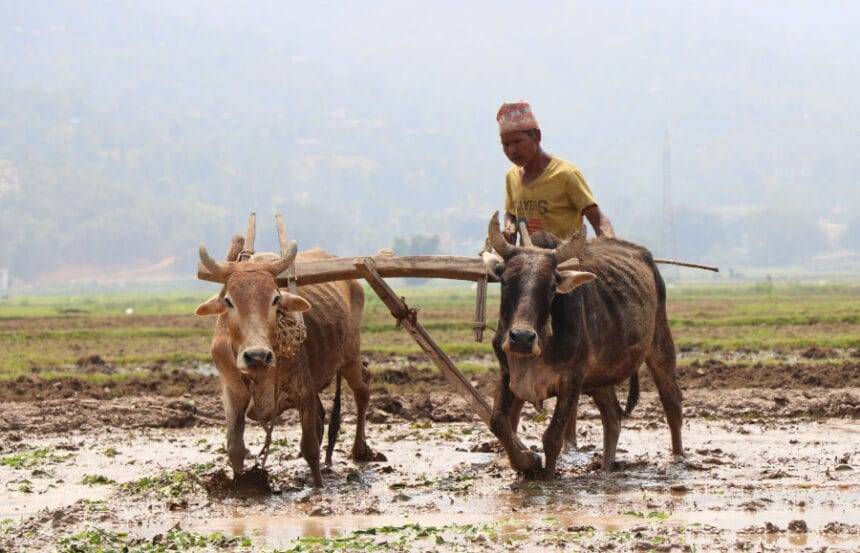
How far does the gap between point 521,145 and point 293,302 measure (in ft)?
7.74

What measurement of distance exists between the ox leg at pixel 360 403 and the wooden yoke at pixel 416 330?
1.59 meters

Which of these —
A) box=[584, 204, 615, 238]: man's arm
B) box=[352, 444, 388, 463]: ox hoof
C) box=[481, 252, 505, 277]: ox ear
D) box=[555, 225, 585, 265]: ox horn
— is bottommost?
box=[352, 444, 388, 463]: ox hoof

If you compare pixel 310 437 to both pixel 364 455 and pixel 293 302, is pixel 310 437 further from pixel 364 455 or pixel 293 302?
pixel 364 455

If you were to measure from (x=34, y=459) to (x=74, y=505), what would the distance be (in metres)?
2.79

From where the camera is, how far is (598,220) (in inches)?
474

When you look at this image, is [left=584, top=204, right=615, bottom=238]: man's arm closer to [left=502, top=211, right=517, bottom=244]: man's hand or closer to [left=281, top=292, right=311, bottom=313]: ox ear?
[left=502, top=211, right=517, bottom=244]: man's hand

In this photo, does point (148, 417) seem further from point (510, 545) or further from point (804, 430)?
point (510, 545)

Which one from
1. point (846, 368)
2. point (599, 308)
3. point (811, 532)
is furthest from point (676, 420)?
point (846, 368)

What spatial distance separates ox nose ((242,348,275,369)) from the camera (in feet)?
33.5

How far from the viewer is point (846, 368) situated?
20266mm

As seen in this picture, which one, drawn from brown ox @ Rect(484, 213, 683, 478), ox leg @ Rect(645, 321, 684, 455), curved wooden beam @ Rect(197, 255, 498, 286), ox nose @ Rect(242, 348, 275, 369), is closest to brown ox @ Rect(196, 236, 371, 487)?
ox nose @ Rect(242, 348, 275, 369)

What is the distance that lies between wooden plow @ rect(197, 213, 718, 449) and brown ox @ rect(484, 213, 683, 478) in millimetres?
203

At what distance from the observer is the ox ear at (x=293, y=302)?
1080cm

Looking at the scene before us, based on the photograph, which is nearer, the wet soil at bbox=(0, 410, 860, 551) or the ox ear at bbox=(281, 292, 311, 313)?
the wet soil at bbox=(0, 410, 860, 551)
